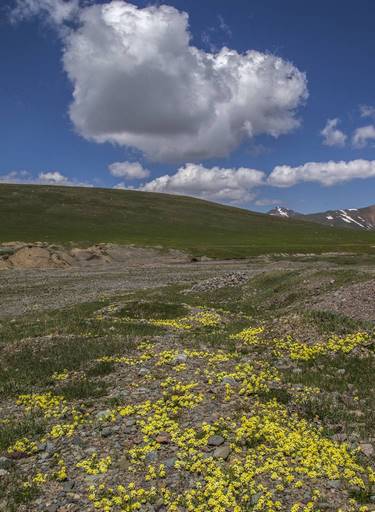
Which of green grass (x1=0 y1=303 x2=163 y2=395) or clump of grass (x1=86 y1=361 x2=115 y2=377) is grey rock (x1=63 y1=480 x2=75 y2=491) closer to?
green grass (x1=0 y1=303 x2=163 y2=395)

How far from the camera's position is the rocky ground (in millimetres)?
9305

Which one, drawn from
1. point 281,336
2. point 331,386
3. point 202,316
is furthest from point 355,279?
point 331,386

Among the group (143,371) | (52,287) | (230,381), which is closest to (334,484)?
(230,381)

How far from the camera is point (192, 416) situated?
12.4 meters

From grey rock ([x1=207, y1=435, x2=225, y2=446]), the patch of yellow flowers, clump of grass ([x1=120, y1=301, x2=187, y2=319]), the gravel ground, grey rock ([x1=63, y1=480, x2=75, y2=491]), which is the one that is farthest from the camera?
the gravel ground

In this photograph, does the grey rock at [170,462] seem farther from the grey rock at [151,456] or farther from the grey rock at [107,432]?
the grey rock at [107,432]

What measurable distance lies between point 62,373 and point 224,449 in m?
8.82

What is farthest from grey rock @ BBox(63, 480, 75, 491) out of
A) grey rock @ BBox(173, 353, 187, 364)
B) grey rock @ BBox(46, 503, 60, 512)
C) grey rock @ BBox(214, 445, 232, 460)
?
grey rock @ BBox(173, 353, 187, 364)

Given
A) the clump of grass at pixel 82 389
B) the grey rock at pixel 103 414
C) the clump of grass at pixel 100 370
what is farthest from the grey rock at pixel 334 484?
the clump of grass at pixel 100 370

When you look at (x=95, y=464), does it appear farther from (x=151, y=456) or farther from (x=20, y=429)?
(x=20, y=429)

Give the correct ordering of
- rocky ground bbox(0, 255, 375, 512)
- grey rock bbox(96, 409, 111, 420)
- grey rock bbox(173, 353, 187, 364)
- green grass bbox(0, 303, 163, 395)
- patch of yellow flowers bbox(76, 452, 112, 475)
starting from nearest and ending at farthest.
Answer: rocky ground bbox(0, 255, 375, 512), patch of yellow flowers bbox(76, 452, 112, 475), grey rock bbox(96, 409, 111, 420), green grass bbox(0, 303, 163, 395), grey rock bbox(173, 353, 187, 364)

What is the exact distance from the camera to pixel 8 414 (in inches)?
537

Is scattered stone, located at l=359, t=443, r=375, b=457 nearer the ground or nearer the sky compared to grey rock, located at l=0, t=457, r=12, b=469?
nearer the sky

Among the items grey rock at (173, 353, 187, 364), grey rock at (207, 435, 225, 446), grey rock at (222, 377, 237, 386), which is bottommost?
grey rock at (207, 435, 225, 446)
